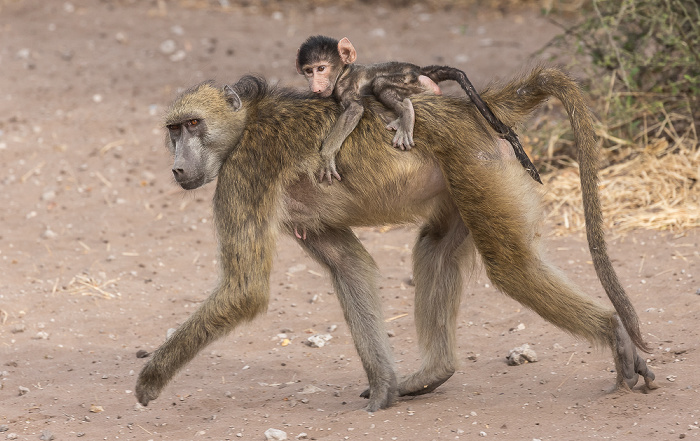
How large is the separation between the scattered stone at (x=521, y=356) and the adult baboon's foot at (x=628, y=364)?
59cm

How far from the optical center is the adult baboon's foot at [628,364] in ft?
11.2

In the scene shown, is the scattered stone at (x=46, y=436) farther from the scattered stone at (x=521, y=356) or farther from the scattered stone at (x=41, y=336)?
the scattered stone at (x=521, y=356)

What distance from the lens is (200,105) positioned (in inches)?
146

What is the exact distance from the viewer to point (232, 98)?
379 cm

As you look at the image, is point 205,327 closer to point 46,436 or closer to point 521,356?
point 46,436

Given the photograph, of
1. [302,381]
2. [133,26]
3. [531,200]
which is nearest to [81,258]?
[302,381]

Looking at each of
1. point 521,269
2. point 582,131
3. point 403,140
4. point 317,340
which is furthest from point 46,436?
point 582,131

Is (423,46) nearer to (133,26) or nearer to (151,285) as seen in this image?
(133,26)

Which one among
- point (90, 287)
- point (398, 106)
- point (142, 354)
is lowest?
point (142, 354)

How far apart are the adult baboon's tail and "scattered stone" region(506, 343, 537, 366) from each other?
0.78 m

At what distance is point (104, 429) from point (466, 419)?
1.46 m

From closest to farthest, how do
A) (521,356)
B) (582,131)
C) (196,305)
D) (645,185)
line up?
1. (582,131)
2. (521,356)
3. (196,305)
4. (645,185)

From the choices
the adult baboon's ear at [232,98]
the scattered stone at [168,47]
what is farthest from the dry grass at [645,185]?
the scattered stone at [168,47]

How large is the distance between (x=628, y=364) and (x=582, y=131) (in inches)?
35.3
